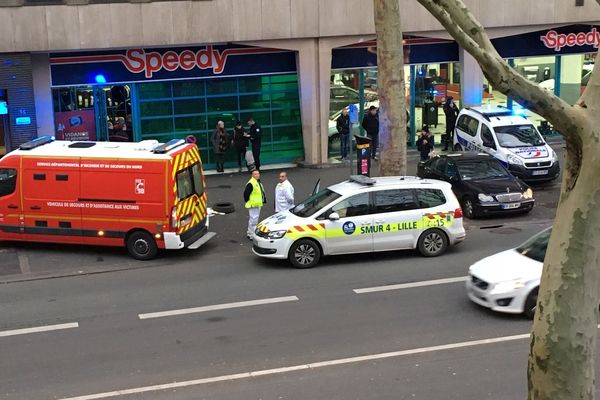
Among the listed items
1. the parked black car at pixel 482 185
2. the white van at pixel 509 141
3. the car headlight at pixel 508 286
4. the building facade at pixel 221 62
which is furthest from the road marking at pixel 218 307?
the building facade at pixel 221 62

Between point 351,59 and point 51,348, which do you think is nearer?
point 51,348

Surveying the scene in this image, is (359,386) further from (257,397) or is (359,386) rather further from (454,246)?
(454,246)

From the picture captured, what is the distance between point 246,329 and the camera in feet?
37.7

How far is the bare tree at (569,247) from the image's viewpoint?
469 centimetres

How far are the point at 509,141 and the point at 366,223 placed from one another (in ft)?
32.6

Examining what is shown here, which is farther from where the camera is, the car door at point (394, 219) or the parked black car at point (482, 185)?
the parked black car at point (482, 185)

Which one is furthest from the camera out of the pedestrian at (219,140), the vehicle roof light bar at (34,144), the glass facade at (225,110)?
the glass facade at (225,110)

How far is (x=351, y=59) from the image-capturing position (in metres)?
26.6

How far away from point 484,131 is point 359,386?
1612 cm

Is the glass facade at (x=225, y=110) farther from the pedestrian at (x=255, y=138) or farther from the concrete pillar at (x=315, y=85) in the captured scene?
the pedestrian at (x=255, y=138)

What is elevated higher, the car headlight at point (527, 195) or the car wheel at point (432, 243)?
the car headlight at point (527, 195)

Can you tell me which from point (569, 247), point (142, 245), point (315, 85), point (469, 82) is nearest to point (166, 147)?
point (142, 245)

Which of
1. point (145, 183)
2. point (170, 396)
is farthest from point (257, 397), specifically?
point (145, 183)

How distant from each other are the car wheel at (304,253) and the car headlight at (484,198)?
5.76 meters
